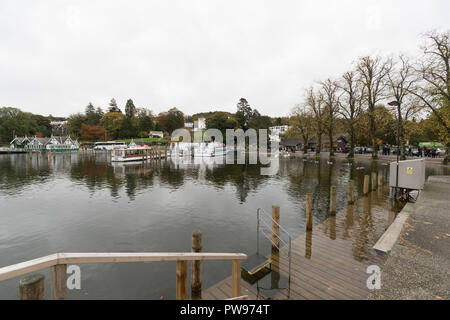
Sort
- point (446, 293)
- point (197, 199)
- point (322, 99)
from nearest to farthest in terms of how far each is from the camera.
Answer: point (446, 293), point (197, 199), point (322, 99)

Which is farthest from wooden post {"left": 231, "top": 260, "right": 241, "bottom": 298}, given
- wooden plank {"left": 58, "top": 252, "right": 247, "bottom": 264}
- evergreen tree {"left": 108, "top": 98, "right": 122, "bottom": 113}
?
evergreen tree {"left": 108, "top": 98, "right": 122, "bottom": 113}

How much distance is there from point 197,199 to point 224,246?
7.89 metres

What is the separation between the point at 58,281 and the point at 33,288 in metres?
0.44

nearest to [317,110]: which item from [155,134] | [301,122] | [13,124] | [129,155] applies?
[301,122]

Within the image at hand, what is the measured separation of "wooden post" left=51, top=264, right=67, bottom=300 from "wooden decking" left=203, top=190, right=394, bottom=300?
3766 millimetres

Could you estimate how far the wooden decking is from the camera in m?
5.68

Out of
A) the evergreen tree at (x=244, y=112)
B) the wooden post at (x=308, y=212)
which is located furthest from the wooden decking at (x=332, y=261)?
the evergreen tree at (x=244, y=112)

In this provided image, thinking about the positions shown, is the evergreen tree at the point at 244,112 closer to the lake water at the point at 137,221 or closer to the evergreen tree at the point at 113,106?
the evergreen tree at the point at 113,106

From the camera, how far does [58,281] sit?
9.38 ft

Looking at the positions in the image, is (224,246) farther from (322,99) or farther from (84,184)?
(322,99)

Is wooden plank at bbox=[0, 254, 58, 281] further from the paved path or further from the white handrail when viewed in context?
the paved path

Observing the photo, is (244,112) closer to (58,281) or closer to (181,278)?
(181,278)
